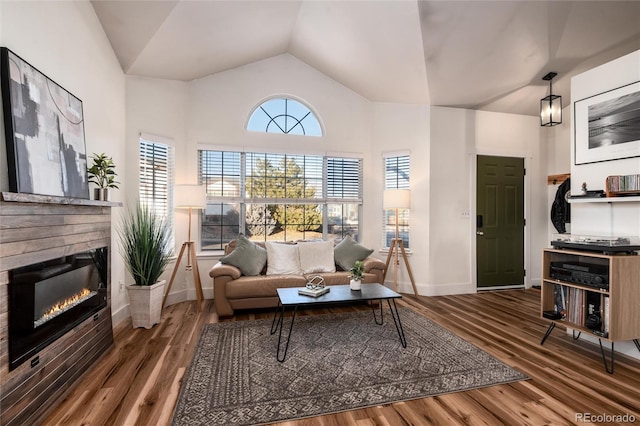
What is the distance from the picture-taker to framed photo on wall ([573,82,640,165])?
104 inches

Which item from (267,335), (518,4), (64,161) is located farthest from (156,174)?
(518,4)

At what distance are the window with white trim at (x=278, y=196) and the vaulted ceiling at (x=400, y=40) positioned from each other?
4.39 ft

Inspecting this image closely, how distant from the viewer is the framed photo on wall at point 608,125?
8.64 ft

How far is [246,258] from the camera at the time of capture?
12.8 feet

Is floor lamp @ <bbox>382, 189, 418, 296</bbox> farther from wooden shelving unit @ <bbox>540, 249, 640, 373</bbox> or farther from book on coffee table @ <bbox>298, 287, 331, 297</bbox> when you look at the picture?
wooden shelving unit @ <bbox>540, 249, 640, 373</bbox>

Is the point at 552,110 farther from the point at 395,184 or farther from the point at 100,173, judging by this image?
the point at 100,173

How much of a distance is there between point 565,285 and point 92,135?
15.4 ft

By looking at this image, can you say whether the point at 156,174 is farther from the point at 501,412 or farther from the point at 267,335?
the point at 501,412

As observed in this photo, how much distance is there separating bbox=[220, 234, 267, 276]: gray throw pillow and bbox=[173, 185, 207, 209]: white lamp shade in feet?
2.36

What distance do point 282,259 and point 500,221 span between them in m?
3.61

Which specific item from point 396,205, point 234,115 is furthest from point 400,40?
point 234,115

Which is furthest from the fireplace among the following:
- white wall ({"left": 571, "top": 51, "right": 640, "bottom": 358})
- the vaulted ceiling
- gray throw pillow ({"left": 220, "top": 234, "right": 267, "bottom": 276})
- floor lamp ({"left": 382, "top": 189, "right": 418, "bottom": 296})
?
white wall ({"left": 571, "top": 51, "right": 640, "bottom": 358})

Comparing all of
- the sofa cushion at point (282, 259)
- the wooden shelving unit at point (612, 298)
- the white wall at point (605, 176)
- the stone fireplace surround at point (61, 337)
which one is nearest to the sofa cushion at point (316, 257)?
the sofa cushion at point (282, 259)

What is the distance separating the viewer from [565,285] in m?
2.81
